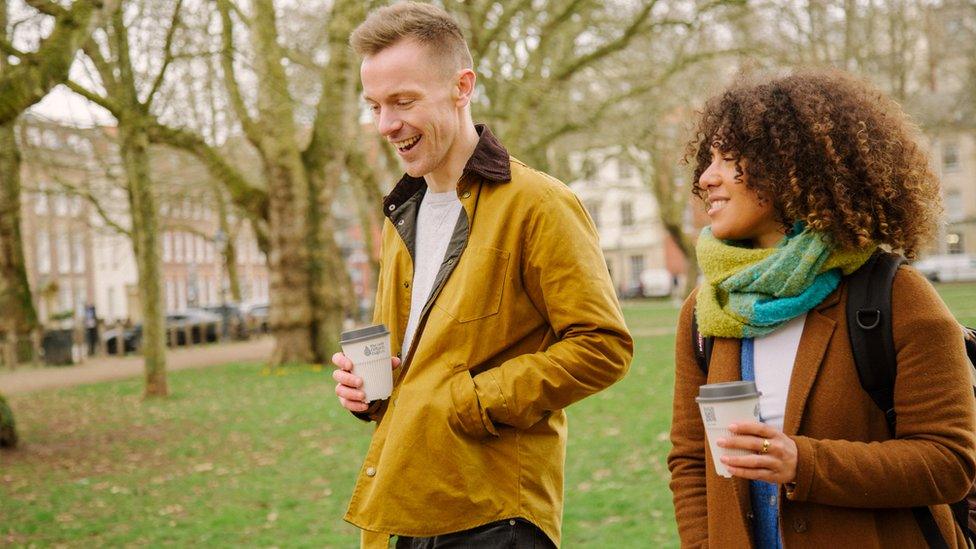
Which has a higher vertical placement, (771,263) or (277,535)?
(771,263)

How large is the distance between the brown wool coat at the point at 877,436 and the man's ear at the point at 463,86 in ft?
3.70

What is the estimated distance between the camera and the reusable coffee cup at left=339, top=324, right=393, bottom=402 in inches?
95.0

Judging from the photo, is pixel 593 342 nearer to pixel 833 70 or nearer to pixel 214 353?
pixel 833 70

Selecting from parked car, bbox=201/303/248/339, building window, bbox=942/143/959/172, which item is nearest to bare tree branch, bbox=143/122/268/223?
parked car, bbox=201/303/248/339

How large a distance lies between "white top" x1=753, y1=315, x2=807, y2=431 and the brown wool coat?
6cm

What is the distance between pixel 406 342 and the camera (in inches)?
104

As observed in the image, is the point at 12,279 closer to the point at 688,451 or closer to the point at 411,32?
the point at 411,32

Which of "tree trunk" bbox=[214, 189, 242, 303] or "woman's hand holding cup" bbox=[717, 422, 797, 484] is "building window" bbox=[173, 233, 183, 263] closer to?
"tree trunk" bbox=[214, 189, 242, 303]

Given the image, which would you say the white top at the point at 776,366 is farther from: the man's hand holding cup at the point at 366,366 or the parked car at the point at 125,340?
the parked car at the point at 125,340

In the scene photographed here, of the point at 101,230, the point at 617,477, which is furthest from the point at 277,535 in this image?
the point at 101,230

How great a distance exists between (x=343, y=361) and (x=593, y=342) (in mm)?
671

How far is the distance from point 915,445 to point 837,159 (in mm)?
664

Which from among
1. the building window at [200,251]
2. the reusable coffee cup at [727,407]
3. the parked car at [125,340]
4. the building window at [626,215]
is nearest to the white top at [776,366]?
the reusable coffee cup at [727,407]

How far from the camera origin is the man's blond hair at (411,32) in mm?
2508
